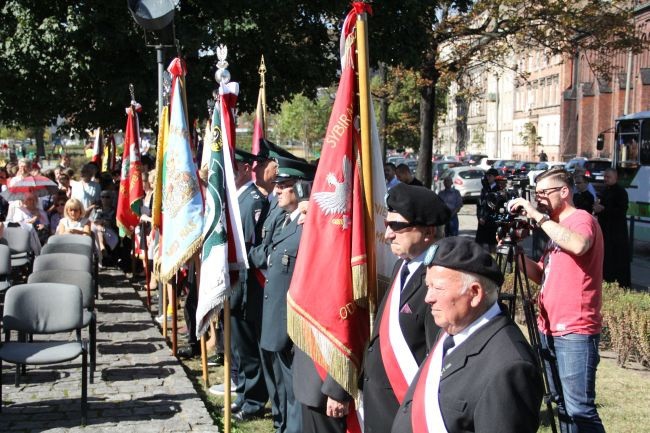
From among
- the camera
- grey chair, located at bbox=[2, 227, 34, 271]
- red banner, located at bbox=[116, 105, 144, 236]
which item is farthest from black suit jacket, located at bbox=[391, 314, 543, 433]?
grey chair, located at bbox=[2, 227, 34, 271]

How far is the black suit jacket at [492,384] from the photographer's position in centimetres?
267

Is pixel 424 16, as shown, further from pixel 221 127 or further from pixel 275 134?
pixel 275 134

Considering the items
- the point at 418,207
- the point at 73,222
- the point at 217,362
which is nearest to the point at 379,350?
the point at 418,207

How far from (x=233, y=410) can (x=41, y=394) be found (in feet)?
5.67

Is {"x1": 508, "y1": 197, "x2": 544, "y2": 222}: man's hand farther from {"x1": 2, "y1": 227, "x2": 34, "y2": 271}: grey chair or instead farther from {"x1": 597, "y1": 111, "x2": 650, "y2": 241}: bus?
{"x1": 597, "y1": 111, "x2": 650, "y2": 241}: bus

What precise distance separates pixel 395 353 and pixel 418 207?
706mm

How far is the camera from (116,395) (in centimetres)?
699

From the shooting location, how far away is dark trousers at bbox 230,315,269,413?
6711mm

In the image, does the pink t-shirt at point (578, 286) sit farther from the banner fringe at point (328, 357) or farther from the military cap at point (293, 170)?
the military cap at point (293, 170)

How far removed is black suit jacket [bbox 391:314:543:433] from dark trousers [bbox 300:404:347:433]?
1679 millimetres

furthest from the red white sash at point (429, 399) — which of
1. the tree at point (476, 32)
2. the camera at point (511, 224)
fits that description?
the tree at point (476, 32)

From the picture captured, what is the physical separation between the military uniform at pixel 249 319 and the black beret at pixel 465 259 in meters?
3.56

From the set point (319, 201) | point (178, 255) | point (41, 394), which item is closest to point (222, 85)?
point (178, 255)

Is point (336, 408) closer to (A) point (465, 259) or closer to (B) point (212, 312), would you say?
(A) point (465, 259)
